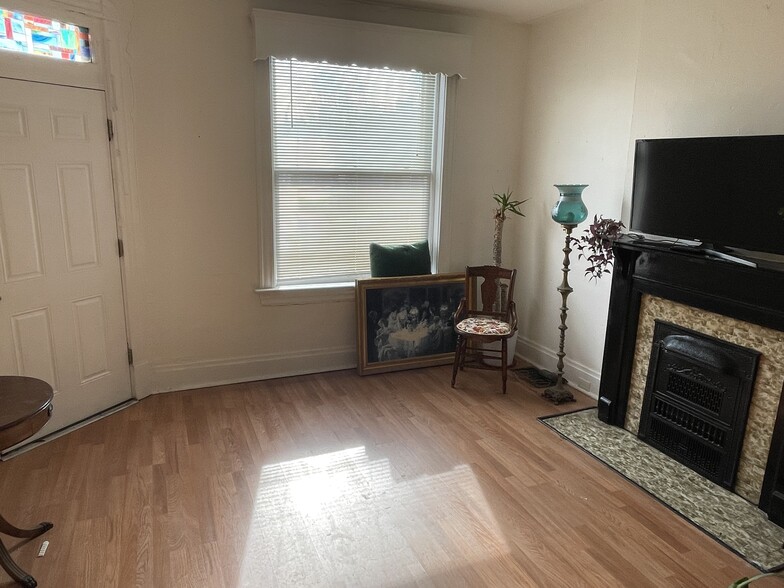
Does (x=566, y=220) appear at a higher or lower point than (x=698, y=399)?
higher

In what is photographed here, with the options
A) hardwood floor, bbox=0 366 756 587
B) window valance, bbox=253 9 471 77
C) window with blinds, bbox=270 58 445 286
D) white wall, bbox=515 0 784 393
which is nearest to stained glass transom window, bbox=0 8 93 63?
window valance, bbox=253 9 471 77

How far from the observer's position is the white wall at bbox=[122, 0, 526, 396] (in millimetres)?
3369

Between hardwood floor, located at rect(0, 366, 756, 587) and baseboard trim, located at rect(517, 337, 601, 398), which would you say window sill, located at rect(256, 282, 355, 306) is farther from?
baseboard trim, located at rect(517, 337, 601, 398)

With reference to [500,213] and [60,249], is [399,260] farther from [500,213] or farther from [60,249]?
[60,249]

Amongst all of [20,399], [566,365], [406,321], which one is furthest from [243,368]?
[566,365]

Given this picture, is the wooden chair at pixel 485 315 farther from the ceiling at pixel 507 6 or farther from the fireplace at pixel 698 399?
the ceiling at pixel 507 6

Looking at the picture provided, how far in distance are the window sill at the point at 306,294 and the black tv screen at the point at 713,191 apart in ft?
6.73

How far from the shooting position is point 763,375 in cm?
253

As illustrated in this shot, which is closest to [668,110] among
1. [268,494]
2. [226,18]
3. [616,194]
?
[616,194]

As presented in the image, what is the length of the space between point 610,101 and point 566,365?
1884 mm

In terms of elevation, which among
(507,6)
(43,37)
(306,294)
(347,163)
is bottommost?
(306,294)

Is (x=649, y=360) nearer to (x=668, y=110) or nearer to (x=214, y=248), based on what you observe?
(x=668, y=110)

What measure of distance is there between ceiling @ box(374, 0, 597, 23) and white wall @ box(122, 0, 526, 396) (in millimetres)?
87

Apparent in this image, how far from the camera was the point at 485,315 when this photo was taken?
4180 millimetres
